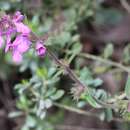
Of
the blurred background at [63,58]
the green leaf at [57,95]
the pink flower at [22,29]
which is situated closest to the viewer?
the pink flower at [22,29]

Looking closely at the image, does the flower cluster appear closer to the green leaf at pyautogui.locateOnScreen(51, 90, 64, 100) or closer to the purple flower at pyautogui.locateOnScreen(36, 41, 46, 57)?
the purple flower at pyautogui.locateOnScreen(36, 41, 46, 57)

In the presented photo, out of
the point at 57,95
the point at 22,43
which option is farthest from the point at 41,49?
the point at 57,95

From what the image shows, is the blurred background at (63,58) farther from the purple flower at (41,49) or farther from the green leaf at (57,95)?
the purple flower at (41,49)

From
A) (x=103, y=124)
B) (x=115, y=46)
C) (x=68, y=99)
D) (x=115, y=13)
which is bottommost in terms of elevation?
(x=103, y=124)

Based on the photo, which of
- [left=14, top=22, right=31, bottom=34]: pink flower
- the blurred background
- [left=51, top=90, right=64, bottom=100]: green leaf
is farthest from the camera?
the blurred background

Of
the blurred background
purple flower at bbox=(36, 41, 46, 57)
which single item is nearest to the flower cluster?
purple flower at bbox=(36, 41, 46, 57)

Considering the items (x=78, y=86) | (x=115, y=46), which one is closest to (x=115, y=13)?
(x=115, y=46)

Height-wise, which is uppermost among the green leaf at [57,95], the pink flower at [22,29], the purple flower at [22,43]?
the pink flower at [22,29]

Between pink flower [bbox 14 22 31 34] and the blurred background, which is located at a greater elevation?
pink flower [bbox 14 22 31 34]

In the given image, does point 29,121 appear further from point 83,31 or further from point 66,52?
point 83,31

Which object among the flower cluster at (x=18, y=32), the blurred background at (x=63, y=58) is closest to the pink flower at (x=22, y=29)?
the flower cluster at (x=18, y=32)

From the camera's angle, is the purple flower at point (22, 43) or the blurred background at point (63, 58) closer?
the purple flower at point (22, 43)
